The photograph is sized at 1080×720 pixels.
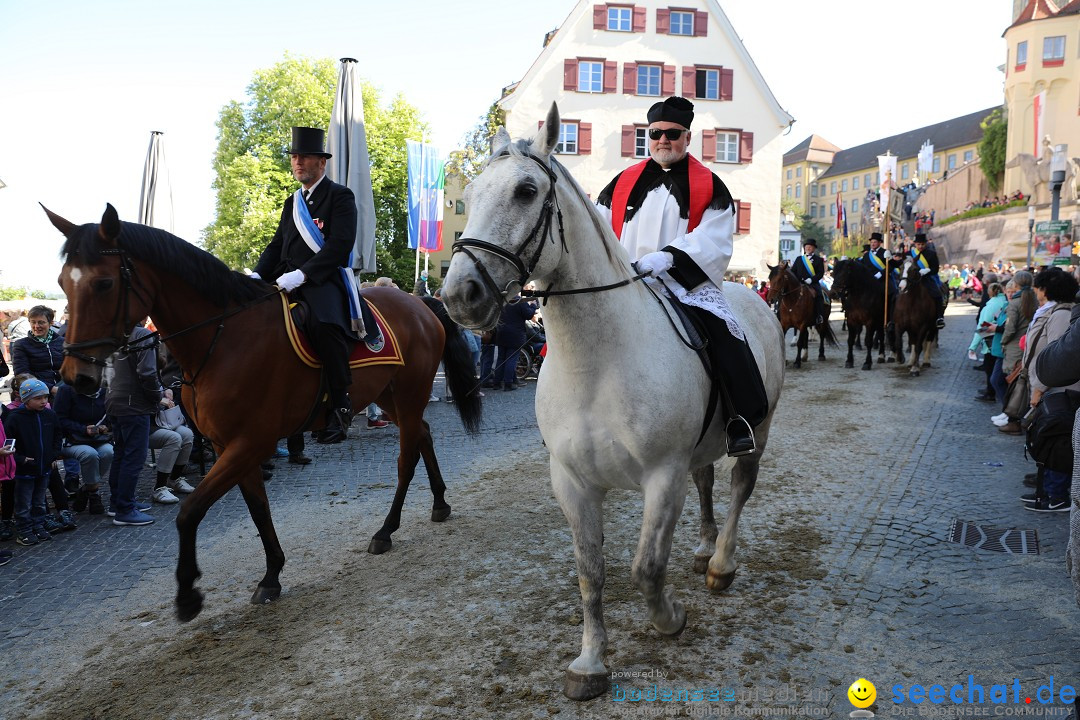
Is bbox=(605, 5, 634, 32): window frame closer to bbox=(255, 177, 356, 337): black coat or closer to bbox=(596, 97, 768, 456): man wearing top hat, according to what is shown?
bbox=(255, 177, 356, 337): black coat

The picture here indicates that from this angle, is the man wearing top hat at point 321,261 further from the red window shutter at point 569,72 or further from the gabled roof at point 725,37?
the red window shutter at point 569,72

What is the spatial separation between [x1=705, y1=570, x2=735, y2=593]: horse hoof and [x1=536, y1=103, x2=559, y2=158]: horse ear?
2.73 m

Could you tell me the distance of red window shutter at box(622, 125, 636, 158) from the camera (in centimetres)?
3269

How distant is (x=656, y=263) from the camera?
10.6ft

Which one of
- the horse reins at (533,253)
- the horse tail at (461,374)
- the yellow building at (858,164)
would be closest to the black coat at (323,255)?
the horse tail at (461,374)

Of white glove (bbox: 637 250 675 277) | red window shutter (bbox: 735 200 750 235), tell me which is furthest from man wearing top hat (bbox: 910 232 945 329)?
red window shutter (bbox: 735 200 750 235)

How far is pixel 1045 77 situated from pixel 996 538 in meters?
60.7

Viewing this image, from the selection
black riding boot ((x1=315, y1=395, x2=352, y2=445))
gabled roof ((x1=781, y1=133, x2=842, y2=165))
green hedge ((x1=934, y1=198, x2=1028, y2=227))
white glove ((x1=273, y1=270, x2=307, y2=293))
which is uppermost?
gabled roof ((x1=781, y1=133, x2=842, y2=165))

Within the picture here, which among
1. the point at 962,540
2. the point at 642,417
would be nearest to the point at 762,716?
the point at 642,417

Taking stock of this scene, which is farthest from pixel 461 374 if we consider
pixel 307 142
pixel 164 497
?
pixel 164 497

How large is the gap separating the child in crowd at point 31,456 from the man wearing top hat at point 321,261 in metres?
2.29

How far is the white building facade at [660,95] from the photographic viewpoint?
107ft

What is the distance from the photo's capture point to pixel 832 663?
3412mm

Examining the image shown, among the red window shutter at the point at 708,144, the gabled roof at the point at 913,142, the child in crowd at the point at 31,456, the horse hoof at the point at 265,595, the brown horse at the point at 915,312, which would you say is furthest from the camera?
the gabled roof at the point at 913,142
